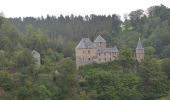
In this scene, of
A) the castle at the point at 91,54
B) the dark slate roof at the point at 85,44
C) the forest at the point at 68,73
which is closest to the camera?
the forest at the point at 68,73

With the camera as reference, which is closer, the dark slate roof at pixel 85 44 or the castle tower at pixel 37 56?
the castle tower at pixel 37 56

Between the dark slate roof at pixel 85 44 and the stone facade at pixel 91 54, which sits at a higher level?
the dark slate roof at pixel 85 44

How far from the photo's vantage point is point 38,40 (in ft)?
275

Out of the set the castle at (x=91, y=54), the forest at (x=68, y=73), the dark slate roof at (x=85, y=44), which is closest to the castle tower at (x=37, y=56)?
the forest at (x=68, y=73)

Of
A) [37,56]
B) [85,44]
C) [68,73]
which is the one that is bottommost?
[68,73]

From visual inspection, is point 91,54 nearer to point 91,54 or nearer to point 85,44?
point 91,54

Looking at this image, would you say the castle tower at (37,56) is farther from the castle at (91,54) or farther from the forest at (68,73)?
the castle at (91,54)

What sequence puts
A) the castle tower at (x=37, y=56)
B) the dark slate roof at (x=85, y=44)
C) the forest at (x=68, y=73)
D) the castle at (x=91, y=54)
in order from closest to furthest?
the forest at (x=68, y=73) → the castle tower at (x=37, y=56) → the castle at (x=91, y=54) → the dark slate roof at (x=85, y=44)

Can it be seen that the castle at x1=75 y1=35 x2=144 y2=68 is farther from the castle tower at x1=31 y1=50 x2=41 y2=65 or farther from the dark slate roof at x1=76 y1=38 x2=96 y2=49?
the castle tower at x1=31 y1=50 x2=41 y2=65

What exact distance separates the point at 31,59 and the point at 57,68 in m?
4.07

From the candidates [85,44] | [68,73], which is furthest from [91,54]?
[68,73]

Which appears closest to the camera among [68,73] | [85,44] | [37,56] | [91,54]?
[68,73]

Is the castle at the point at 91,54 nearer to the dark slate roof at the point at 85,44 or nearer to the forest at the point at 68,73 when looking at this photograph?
the dark slate roof at the point at 85,44

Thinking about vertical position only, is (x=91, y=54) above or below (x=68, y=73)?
above
